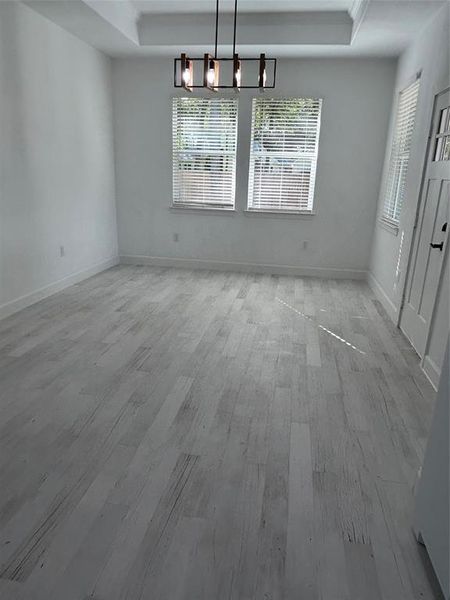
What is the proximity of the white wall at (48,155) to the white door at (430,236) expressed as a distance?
368 cm

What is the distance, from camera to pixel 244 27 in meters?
4.61

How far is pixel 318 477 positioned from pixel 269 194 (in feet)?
14.6

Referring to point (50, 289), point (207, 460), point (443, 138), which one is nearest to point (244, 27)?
point (443, 138)

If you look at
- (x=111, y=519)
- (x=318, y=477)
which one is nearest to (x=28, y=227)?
(x=111, y=519)

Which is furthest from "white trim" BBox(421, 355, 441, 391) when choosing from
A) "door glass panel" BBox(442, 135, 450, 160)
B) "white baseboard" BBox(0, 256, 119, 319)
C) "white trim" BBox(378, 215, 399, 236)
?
"white baseboard" BBox(0, 256, 119, 319)

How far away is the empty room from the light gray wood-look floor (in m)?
0.01

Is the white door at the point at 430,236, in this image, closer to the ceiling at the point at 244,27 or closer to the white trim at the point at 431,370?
the white trim at the point at 431,370

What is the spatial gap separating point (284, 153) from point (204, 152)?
3.59ft

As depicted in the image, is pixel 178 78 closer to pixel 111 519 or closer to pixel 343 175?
pixel 343 175

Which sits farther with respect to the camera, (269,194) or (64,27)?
(269,194)

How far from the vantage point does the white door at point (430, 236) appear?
10.2ft

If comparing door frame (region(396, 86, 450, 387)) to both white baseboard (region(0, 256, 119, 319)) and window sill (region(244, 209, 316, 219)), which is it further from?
white baseboard (region(0, 256, 119, 319))

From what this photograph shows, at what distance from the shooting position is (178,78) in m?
5.61

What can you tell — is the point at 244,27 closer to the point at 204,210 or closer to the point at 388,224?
the point at 204,210
